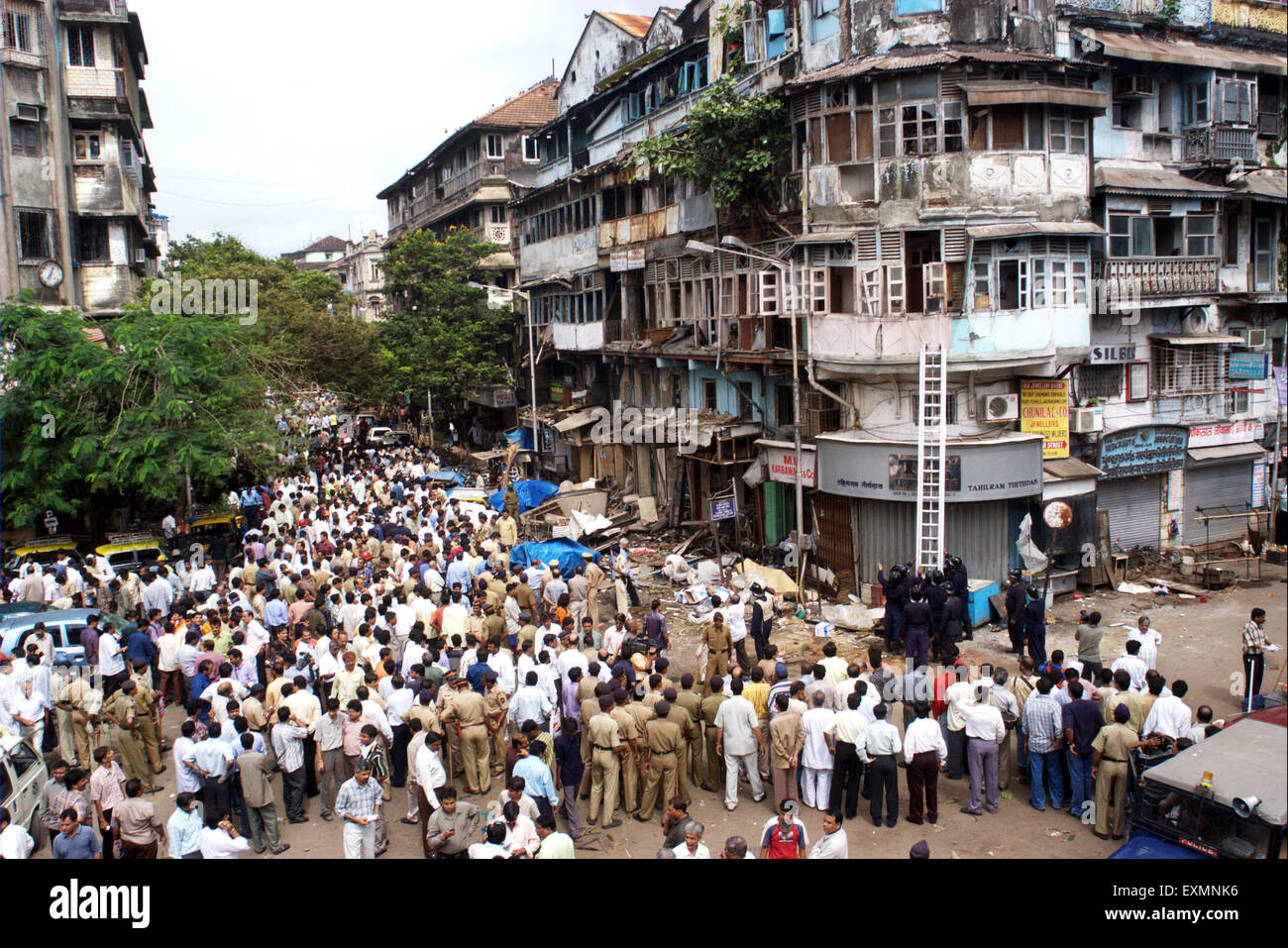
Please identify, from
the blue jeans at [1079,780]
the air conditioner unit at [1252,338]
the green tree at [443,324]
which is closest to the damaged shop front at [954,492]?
the air conditioner unit at [1252,338]

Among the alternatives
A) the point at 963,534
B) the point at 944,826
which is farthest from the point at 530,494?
the point at 944,826

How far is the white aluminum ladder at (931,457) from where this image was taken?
61.7 ft

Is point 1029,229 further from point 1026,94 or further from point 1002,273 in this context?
point 1026,94

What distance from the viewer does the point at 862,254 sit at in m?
20.8

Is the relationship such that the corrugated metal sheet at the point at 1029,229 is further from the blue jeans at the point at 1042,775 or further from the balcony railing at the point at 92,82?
the balcony railing at the point at 92,82

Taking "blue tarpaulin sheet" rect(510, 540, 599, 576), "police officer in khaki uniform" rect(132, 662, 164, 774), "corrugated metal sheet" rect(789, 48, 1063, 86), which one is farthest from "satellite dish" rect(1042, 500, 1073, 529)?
"police officer in khaki uniform" rect(132, 662, 164, 774)

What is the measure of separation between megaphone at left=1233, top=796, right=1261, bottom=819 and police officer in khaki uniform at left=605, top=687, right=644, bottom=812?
5.58 metres

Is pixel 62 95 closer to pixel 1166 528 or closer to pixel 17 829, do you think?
pixel 17 829

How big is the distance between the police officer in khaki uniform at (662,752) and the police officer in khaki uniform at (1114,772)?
13.6ft

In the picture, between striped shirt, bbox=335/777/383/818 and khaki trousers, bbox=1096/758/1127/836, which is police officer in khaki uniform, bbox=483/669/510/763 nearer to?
striped shirt, bbox=335/777/383/818

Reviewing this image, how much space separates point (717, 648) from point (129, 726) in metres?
7.32

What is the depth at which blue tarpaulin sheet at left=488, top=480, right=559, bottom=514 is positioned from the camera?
29.6 m

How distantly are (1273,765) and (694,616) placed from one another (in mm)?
13508

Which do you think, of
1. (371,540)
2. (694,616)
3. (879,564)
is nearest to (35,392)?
(371,540)
